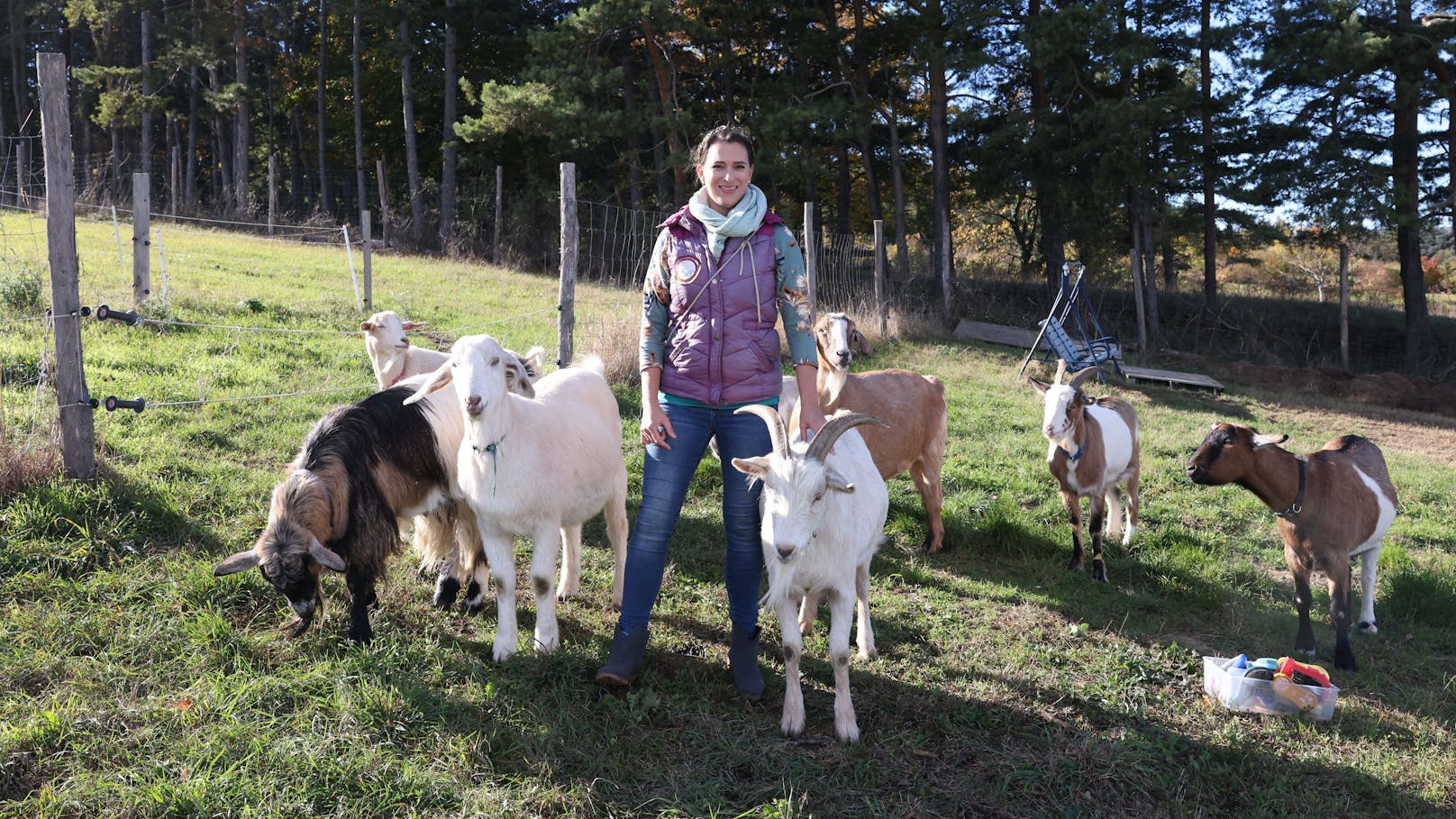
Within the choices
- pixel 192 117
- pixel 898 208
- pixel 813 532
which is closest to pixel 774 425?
pixel 813 532

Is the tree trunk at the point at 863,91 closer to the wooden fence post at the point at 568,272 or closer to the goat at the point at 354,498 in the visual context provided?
the wooden fence post at the point at 568,272

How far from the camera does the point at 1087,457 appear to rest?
243 inches

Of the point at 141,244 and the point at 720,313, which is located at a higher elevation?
the point at 141,244

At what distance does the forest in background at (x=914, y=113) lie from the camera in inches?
670

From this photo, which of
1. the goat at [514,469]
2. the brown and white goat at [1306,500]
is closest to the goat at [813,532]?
the goat at [514,469]

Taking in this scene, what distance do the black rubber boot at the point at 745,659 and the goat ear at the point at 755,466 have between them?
81cm

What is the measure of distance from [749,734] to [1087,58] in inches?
771

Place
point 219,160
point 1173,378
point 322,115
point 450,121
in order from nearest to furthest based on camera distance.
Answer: point 1173,378 < point 450,121 < point 322,115 < point 219,160

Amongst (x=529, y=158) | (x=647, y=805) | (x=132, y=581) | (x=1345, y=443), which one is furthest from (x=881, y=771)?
(x=529, y=158)

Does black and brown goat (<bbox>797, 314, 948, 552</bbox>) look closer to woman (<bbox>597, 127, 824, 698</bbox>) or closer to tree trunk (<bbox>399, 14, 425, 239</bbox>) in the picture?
woman (<bbox>597, 127, 824, 698</bbox>)

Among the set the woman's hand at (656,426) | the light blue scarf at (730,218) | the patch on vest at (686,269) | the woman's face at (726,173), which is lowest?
the woman's hand at (656,426)

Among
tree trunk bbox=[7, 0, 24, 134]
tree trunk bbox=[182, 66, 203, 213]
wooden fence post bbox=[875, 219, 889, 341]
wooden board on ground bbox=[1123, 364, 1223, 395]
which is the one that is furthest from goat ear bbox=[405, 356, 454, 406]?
tree trunk bbox=[7, 0, 24, 134]

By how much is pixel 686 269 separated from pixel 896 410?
10.0 ft

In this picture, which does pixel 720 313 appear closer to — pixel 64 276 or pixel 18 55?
pixel 64 276
